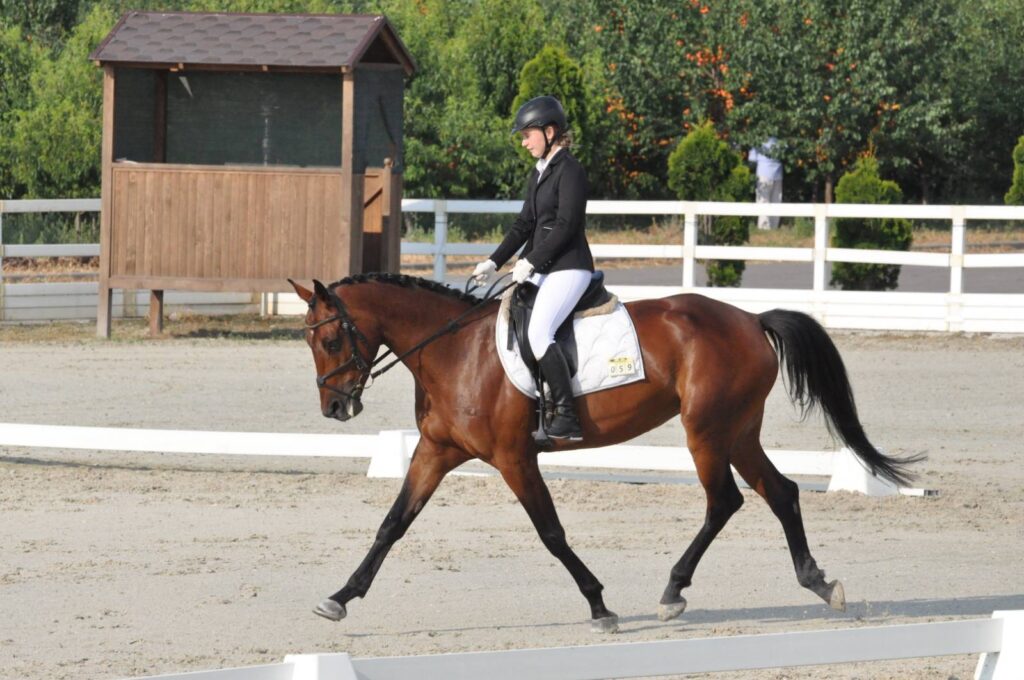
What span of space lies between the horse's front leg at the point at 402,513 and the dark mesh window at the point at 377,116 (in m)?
10.9

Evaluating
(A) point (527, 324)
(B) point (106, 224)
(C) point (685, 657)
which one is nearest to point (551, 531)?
(A) point (527, 324)

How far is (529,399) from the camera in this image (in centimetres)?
666

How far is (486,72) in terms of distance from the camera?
34.4m

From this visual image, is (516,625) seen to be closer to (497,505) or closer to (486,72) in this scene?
(497,505)

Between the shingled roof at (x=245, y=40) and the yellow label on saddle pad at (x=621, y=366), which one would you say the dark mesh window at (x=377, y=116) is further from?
the yellow label on saddle pad at (x=621, y=366)

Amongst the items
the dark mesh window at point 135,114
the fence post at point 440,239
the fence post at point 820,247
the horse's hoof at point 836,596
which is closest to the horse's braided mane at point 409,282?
the horse's hoof at point 836,596

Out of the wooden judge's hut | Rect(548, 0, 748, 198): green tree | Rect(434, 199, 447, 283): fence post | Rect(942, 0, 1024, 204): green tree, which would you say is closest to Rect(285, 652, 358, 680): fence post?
the wooden judge's hut

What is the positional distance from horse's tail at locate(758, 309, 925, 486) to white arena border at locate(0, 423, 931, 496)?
218 centimetres

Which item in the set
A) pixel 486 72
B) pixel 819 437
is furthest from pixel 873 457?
pixel 486 72

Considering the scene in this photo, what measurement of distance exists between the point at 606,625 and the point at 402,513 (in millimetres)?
973

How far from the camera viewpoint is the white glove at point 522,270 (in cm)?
668

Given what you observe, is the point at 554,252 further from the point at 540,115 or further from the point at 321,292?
the point at 321,292

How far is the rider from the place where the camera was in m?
6.62

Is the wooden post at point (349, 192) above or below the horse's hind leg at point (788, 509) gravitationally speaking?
above
